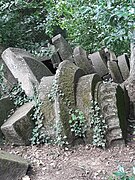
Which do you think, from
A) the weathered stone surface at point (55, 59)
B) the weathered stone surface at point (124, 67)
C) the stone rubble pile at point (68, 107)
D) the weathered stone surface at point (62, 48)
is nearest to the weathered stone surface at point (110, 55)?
the weathered stone surface at point (124, 67)

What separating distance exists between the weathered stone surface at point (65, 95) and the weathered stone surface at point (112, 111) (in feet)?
1.19

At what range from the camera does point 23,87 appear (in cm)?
449

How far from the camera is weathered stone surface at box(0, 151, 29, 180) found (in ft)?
8.87

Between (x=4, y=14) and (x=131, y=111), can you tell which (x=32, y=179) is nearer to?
(x=131, y=111)

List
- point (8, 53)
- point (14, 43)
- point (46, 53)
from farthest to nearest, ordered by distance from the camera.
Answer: point (14, 43), point (46, 53), point (8, 53)

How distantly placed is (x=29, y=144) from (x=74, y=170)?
0.91 metres

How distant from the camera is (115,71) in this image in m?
5.26

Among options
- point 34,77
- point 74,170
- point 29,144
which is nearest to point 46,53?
point 34,77

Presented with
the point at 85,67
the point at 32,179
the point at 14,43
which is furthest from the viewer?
the point at 14,43

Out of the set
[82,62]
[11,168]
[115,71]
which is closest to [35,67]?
[82,62]

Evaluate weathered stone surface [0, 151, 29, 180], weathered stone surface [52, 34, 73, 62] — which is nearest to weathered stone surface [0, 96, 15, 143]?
weathered stone surface [0, 151, 29, 180]

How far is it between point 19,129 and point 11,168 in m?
0.83

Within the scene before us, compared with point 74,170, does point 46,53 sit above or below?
above


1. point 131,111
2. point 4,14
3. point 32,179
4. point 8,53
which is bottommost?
point 131,111
